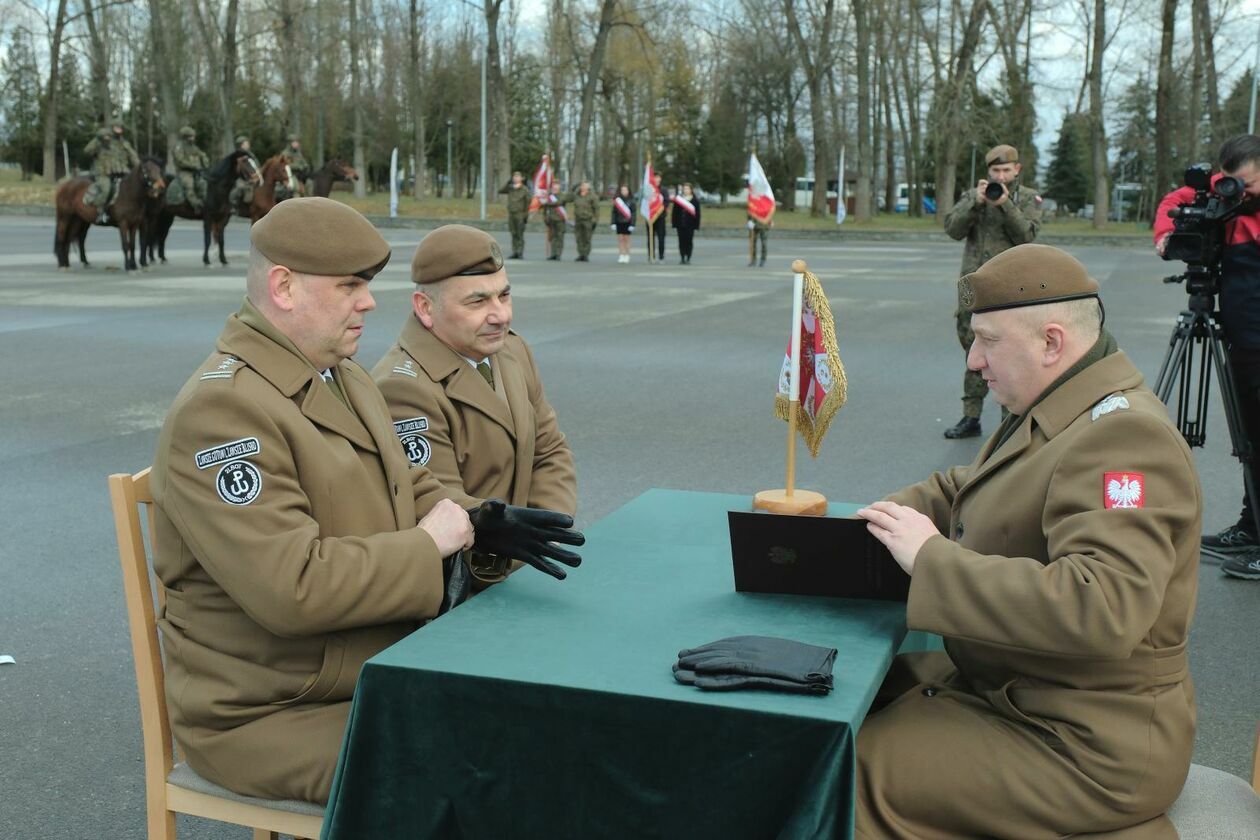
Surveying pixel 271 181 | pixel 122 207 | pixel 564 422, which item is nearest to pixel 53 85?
pixel 271 181

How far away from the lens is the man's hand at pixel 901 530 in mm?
2631

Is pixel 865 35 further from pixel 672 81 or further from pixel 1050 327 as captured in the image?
pixel 1050 327

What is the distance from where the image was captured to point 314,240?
111 inches

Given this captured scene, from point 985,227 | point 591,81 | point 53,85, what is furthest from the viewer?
point 53,85

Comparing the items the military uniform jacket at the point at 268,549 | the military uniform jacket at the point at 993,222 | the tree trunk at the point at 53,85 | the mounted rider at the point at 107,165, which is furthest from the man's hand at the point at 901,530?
the tree trunk at the point at 53,85

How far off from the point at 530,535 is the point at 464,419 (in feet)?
3.31

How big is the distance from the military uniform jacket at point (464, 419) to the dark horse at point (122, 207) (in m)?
20.0

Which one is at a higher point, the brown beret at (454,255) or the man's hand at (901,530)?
the brown beret at (454,255)

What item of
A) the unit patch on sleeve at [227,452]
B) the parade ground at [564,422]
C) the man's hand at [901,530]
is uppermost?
the unit patch on sleeve at [227,452]

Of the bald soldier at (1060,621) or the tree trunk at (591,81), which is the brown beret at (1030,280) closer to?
the bald soldier at (1060,621)

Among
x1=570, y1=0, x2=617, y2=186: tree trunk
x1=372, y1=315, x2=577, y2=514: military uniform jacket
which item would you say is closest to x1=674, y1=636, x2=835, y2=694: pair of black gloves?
x1=372, y1=315, x2=577, y2=514: military uniform jacket

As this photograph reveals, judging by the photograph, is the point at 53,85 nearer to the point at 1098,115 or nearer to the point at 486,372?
the point at 1098,115

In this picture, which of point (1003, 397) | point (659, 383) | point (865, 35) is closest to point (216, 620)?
point (1003, 397)

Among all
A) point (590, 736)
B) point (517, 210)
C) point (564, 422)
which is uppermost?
point (517, 210)
